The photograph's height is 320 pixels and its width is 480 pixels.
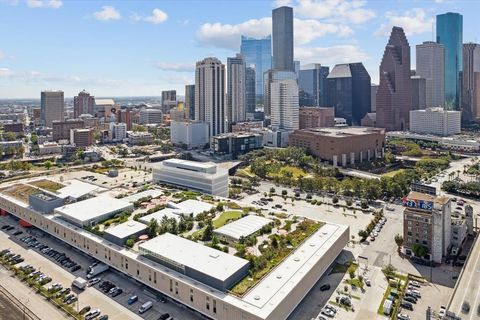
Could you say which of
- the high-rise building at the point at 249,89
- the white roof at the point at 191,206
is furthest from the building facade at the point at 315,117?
the white roof at the point at 191,206

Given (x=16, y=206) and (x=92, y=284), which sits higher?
(x=16, y=206)

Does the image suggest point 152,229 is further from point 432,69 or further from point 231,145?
point 432,69

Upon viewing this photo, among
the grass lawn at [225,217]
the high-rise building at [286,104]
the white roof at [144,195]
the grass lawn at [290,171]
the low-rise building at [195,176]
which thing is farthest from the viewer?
the high-rise building at [286,104]

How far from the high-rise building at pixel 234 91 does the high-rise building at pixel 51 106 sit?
72.7 meters

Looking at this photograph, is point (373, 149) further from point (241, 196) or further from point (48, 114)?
point (48, 114)

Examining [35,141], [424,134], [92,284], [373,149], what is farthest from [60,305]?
[424,134]

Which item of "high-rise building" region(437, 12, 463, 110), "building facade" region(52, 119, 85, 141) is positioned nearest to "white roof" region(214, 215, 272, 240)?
"building facade" region(52, 119, 85, 141)

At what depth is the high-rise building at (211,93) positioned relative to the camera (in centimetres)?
11369

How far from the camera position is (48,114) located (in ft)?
510

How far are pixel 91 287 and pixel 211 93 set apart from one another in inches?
3481

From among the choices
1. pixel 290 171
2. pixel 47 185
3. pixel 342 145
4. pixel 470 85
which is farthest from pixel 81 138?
pixel 470 85

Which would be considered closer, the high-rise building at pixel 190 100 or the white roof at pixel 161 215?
the white roof at pixel 161 215

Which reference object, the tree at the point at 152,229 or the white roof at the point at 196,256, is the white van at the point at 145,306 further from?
the tree at the point at 152,229

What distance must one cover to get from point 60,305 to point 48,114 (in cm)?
14390
